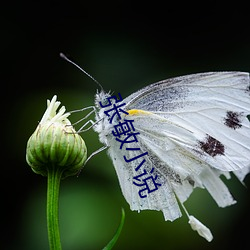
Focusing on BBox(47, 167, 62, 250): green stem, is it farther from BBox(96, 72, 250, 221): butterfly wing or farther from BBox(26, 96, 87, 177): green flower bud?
BBox(96, 72, 250, 221): butterfly wing

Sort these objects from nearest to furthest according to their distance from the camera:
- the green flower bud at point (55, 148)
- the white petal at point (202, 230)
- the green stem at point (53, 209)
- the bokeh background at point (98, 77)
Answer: the green stem at point (53, 209) < the green flower bud at point (55, 148) < the white petal at point (202, 230) < the bokeh background at point (98, 77)

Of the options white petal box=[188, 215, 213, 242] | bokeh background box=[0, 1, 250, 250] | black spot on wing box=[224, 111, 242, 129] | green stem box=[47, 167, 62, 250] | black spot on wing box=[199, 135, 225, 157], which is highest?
bokeh background box=[0, 1, 250, 250]

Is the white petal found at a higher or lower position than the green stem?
lower

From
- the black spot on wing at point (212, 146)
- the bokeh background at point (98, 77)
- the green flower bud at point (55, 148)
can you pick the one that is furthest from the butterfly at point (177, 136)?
the bokeh background at point (98, 77)

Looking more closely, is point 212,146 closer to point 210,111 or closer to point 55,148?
point 210,111

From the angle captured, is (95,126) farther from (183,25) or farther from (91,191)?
(183,25)

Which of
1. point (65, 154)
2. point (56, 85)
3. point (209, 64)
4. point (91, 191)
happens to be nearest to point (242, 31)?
point (209, 64)

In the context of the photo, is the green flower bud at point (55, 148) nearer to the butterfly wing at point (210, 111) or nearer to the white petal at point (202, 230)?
the butterfly wing at point (210, 111)

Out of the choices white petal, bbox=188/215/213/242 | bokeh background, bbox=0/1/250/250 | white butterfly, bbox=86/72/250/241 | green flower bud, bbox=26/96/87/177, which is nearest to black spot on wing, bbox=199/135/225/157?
white butterfly, bbox=86/72/250/241
